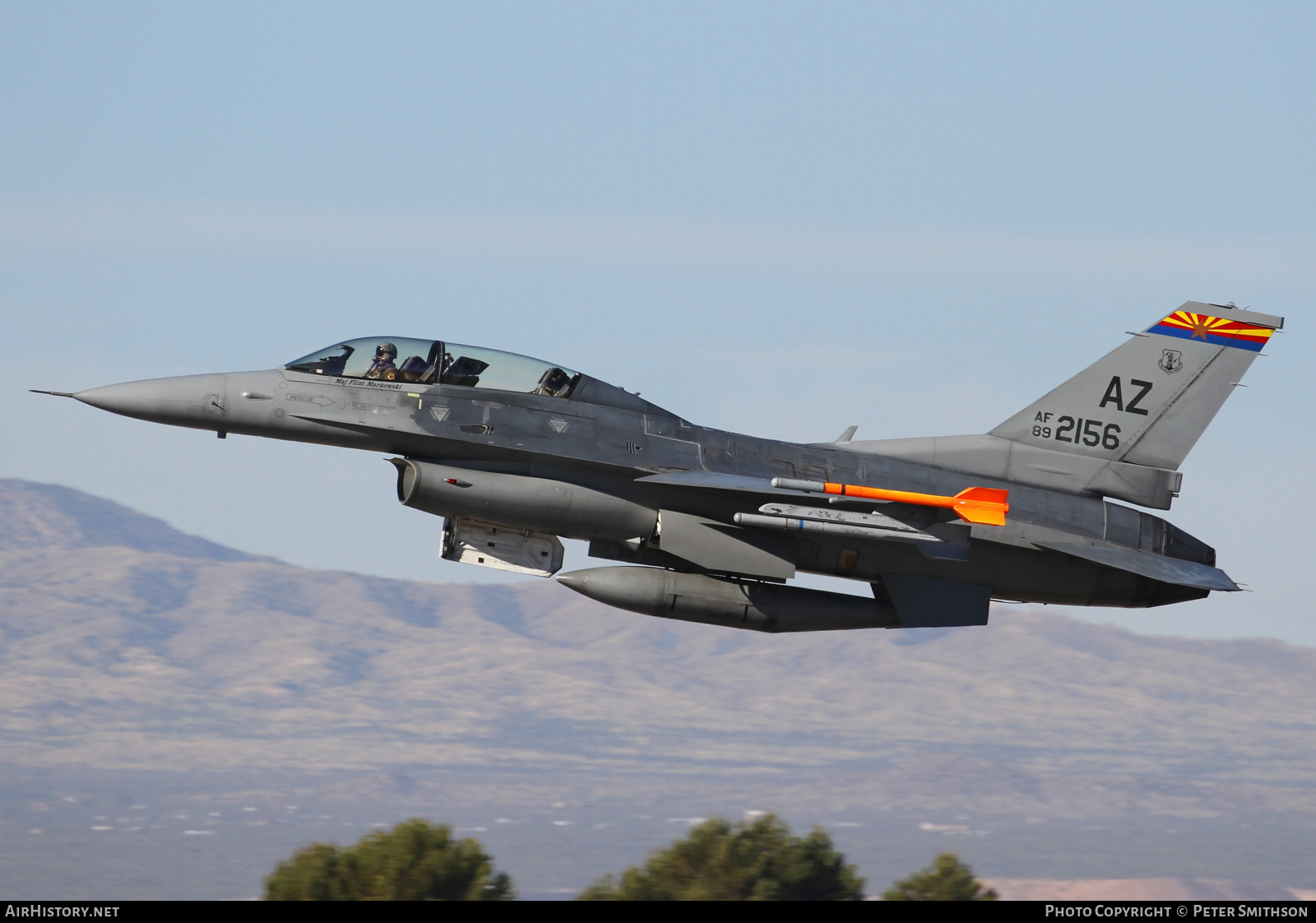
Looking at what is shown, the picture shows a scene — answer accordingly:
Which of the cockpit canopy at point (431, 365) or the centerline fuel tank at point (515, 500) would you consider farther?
the cockpit canopy at point (431, 365)

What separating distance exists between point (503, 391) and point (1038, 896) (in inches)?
7566

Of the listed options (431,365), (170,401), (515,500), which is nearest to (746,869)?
(515,500)

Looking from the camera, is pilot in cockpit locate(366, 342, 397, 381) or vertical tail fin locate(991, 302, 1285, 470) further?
vertical tail fin locate(991, 302, 1285, 470)

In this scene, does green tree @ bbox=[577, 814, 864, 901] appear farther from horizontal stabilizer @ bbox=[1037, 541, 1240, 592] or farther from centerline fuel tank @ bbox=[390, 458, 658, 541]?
centerline fuel tank @ bbox=[390, 458, 658, 541]

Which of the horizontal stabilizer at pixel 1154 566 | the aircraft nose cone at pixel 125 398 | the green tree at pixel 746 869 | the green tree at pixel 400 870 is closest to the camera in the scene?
the aircraft nose cone at pixel 125 398

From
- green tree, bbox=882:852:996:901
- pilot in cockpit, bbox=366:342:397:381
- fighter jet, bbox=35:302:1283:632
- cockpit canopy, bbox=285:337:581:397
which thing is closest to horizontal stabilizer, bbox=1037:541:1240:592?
fighter jet, bbox=35:302:1283:632

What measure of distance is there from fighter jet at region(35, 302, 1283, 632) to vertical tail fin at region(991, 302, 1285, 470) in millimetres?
29

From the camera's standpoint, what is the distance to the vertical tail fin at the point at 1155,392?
23406 millimetres

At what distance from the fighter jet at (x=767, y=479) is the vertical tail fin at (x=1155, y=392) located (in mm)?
29

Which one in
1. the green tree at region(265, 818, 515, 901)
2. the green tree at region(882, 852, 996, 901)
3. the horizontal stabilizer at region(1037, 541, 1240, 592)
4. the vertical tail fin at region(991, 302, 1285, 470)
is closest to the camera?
the horizontal stabilizer at region(1037, 541, 1240, 592)

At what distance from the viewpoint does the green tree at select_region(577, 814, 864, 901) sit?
180 feet

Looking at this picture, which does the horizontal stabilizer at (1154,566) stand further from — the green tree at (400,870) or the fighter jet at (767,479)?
the green tree at (400,870)

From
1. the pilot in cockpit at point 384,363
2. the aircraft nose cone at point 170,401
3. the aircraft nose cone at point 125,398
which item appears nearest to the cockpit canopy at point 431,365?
the pilot in cockpit at point 384,363
